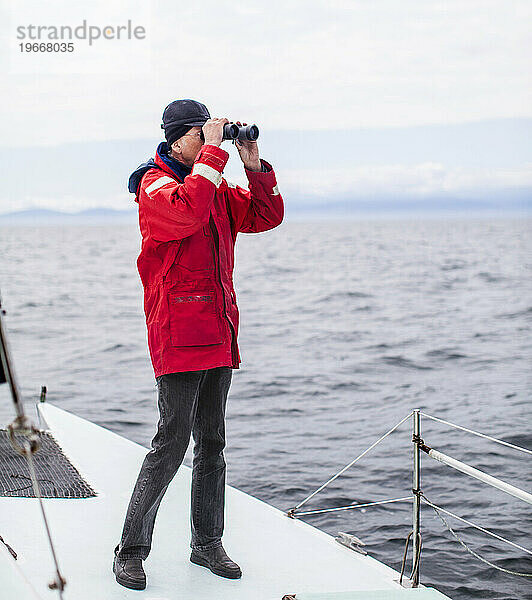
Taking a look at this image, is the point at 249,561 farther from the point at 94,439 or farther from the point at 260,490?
the point at 260,490

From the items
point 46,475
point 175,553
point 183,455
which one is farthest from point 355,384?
point 183,455

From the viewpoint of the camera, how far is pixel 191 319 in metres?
2.05

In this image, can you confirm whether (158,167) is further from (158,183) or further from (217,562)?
(217,562)

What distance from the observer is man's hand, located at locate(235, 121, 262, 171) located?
84.5 inches

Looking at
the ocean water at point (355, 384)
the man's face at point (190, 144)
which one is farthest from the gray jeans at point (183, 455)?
the ocean water at point (355, 384)

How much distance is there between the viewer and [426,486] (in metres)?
4.62

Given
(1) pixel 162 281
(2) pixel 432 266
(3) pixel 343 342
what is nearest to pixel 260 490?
(1) pixel 162 281

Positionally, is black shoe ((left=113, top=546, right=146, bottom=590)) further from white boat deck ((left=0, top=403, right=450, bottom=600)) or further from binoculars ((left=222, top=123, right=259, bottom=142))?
binoculars ((left=222, top=123, right=259, bottom=142))

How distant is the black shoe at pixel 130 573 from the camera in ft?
6.86

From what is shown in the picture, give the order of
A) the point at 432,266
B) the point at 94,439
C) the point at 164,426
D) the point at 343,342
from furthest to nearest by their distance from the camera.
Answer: the point at 432,266, the point at 343,342, the point at 94,439, the point at 164,426

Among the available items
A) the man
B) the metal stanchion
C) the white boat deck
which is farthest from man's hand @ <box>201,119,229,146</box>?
the white boat deck

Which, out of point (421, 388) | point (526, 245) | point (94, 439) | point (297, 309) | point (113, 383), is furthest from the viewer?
point (526, 245)

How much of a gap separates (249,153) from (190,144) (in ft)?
0.50

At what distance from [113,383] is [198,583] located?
247 inches
